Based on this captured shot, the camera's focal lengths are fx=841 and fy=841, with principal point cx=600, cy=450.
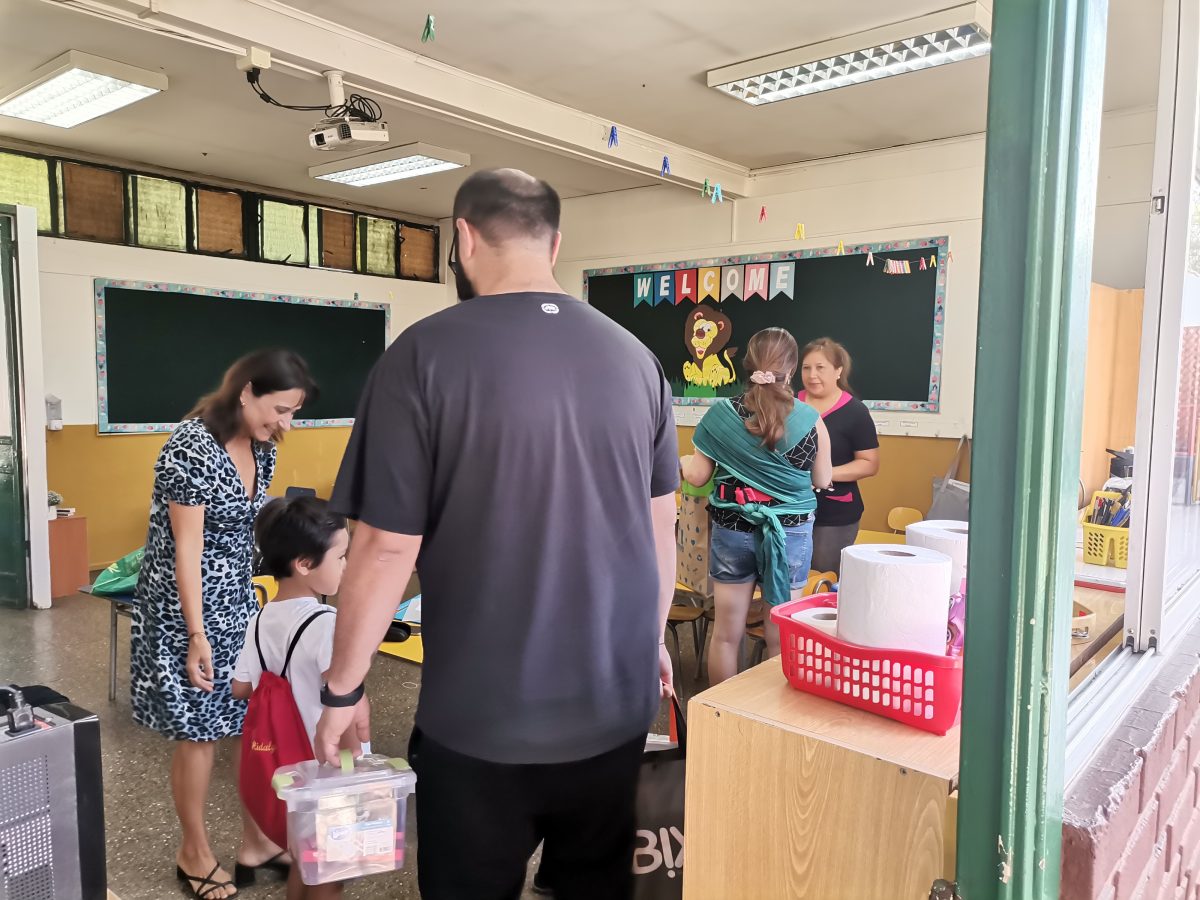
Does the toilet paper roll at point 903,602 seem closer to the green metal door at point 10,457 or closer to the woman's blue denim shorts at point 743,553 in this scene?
the woman's blue denim shorts at point 743,553

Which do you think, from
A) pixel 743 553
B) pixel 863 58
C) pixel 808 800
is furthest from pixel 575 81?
pixel 808 800

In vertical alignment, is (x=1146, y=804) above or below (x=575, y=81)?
below

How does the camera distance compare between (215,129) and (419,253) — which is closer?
(215,129)

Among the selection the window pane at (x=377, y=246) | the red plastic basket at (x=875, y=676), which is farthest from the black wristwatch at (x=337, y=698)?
the window pane at (x=377, y=246)

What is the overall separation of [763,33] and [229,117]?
10.3 feet

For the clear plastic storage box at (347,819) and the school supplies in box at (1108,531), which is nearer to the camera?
the clear plastic storage box at (347,819)

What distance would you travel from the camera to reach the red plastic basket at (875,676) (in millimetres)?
1120

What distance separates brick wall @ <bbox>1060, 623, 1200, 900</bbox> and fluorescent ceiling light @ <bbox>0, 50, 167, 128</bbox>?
4.71 m

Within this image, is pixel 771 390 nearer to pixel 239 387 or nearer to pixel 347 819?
pixel 239 387

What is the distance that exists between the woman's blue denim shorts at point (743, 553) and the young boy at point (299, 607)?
1.34 meters

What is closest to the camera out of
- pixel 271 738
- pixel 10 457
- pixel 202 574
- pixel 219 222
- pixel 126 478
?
pixel 271 738

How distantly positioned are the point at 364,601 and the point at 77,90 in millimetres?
4416

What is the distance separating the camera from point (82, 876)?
96cm

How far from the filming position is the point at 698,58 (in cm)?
404
